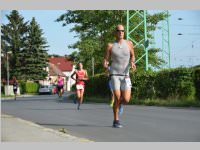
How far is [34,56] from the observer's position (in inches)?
3605

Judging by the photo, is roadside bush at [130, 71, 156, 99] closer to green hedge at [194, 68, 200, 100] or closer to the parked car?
green hedge at [194, 68, 200, 100]

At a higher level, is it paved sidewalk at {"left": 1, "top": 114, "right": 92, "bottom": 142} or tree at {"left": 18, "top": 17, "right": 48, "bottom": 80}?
tree at {"left": 18, "top": 17, "right": 48, "bottom": 80}

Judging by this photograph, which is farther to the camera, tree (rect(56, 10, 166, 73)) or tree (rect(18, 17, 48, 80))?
tree (rect(18, 17, 48, 80))

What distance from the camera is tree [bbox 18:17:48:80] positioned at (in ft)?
295

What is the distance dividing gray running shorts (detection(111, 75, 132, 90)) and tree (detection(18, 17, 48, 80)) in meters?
78.6

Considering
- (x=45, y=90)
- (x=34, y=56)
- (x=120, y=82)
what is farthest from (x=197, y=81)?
(x=34, y=56)

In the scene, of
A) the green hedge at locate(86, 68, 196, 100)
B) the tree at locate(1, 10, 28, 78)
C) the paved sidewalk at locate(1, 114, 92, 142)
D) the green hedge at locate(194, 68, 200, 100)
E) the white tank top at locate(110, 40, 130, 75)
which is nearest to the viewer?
the paved sidewalk at locate(1, 114, 92, 142)

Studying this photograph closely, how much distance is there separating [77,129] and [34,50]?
81.2 meters

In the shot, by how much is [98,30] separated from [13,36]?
5266 cm

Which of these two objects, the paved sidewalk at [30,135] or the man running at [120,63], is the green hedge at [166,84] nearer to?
the man running at [120,63]

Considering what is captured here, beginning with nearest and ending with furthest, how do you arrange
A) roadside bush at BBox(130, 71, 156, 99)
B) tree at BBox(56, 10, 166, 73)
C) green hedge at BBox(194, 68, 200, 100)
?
green hedge at BBox(194, 68, 200, 100)
roadside bush at BBox(130, 71, 156, 99)
tree at BBox(56, 10, 166, 73)

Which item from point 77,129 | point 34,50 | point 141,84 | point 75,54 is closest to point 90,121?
point 77,129

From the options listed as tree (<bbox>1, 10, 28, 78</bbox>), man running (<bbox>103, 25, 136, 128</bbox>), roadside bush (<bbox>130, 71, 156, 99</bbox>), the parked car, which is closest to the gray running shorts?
man running (<bbox>103, 25, 136, 128</bbox>)

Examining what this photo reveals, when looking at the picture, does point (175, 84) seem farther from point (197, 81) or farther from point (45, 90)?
Result: point (45, 90)
